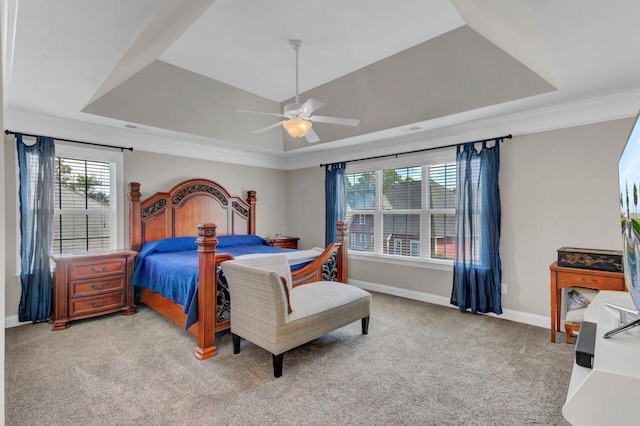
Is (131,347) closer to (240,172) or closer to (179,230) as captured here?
(179,230)

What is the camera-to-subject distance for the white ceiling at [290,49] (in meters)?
1.83

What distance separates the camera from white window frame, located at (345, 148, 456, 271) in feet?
14.2

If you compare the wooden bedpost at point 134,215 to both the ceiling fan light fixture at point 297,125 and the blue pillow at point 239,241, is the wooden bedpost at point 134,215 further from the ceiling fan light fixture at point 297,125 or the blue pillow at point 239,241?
the ceiling fan light fixture at point 297,125

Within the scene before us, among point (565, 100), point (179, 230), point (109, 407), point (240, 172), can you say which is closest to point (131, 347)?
point (109, 407)

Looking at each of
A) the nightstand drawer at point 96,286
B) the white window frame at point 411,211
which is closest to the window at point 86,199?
the nightstand drawer at point 96,286

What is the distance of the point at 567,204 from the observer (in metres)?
3.36

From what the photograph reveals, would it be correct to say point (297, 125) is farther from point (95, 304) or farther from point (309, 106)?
point (95, 304)

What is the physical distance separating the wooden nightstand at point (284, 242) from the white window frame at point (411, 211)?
3.70 ft

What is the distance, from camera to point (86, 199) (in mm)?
4039

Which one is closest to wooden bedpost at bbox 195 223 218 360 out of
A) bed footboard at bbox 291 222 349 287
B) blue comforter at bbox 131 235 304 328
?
blue comforter at bbox 131 235 304 328

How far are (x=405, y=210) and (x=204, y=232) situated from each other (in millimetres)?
3042

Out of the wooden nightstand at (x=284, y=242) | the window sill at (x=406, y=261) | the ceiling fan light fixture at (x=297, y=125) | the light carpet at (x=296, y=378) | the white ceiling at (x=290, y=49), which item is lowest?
the light carpet at (x=296, y=378)

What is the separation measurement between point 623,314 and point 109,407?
9.72ft

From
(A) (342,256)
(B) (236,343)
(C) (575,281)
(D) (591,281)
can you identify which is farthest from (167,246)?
(D) (591,281)
